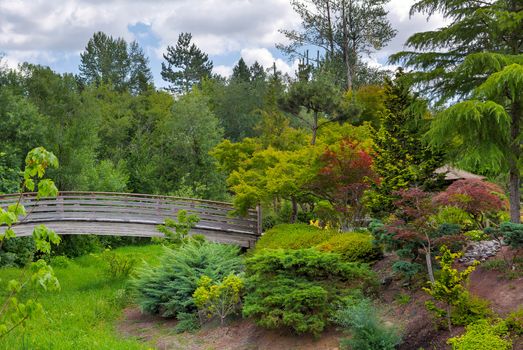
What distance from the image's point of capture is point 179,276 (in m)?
9.81

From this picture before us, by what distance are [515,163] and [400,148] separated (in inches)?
84.7

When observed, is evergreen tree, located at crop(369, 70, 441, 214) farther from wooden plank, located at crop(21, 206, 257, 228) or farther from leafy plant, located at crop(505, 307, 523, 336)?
wooden plank, located at crop(21, 206, 257, 228)

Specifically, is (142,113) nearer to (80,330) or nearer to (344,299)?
(80,330)

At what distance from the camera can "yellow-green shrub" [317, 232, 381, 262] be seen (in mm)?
9344

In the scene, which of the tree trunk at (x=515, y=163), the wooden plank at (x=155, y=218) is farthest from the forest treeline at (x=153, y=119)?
the tree trunk at (x=515, y=163)

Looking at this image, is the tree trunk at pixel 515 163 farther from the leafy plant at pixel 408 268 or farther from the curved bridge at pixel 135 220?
the curved bridge at pixel 135 220

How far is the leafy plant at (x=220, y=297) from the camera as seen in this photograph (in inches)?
334

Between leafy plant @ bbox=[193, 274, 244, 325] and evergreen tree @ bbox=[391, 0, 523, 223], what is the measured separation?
4233 mm

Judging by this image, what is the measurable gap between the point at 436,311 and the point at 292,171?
5.86 metres

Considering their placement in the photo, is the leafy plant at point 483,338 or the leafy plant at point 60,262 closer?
the leafy plant at point 483,338

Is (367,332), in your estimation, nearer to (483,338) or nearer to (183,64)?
(483,338)

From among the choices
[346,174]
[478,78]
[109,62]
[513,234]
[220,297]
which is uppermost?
[109,62]

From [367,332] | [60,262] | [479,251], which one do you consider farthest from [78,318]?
[60,262]

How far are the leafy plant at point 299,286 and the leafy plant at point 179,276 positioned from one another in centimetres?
124
